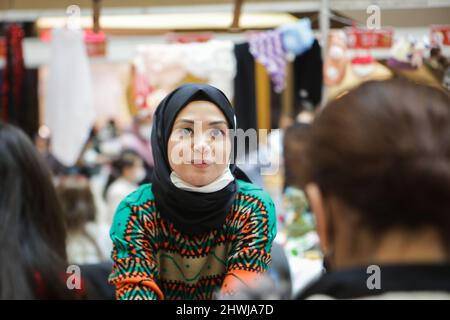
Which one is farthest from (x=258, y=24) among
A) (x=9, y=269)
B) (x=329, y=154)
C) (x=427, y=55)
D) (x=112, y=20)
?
(x=329, y=154)

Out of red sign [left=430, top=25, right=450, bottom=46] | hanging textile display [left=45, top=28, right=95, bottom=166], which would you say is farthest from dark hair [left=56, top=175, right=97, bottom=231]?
red sign [left=430, top=25, right=450, bottom=46]

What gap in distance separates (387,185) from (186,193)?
0.71 m

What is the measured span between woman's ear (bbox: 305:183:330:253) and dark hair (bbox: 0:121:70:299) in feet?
2.03

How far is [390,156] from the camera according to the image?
3.12ft

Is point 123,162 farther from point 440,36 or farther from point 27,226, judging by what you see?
point 27,226

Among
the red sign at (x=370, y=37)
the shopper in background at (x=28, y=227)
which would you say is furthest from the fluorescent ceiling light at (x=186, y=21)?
the shopper in background at (x=28, y=227)

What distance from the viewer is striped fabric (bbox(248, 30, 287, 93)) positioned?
3904 millimetres

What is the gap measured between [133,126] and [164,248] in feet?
10.7

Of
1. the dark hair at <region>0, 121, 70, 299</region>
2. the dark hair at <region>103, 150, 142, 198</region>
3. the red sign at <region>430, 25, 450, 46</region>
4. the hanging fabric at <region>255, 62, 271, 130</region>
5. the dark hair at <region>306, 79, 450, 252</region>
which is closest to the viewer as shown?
the dark hair at <region>306, 79, 450, 252</region>

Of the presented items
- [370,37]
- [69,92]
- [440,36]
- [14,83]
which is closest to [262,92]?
[370,37]

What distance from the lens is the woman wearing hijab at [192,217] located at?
62.8 inches

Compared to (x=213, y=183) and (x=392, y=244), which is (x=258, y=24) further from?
(x=392, y=244)

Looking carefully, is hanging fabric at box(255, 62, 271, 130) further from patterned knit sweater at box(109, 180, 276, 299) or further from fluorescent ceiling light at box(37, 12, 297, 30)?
patterned knit sweater at box(109, 180, 276, 299)
